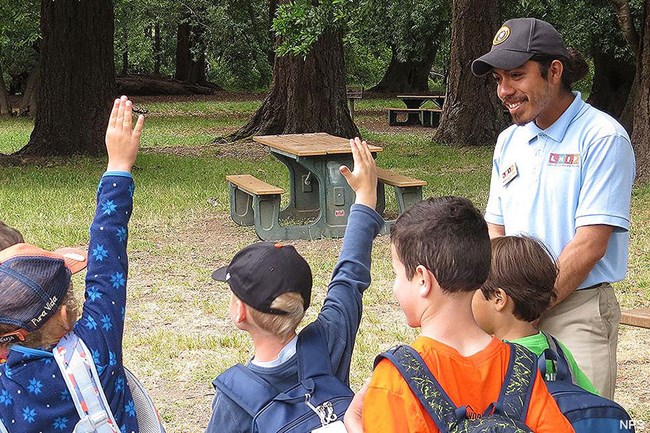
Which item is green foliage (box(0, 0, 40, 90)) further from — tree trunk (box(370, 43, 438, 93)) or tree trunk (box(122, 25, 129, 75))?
tree trunk (box(370, 43, 438, 93))

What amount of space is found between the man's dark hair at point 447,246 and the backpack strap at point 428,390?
0.85 ft

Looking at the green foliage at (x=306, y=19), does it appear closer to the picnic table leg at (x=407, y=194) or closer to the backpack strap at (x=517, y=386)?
the picnic table leg at (x=407, y=194)

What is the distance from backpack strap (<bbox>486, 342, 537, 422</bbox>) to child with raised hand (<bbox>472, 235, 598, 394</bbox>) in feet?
1.53

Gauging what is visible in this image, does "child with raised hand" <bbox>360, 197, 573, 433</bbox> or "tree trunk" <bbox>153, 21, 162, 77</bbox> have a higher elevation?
"child with raised hand" <bbox>360, 197, 573, 433</bbox>

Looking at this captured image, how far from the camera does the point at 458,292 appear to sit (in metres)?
2.29

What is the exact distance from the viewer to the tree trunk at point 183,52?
36.6 meters

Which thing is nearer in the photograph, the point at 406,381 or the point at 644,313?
the point at 406,381

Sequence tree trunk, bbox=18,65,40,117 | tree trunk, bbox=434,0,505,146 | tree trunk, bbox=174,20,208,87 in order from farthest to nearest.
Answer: tree trunk, bbox=174,20,208,87
tree trunk, bbox=18,65,40,117
tree trunk, bbox=434,0,505,146

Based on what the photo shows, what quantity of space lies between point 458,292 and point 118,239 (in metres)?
0.96

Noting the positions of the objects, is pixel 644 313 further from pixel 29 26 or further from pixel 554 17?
pixel 29 26

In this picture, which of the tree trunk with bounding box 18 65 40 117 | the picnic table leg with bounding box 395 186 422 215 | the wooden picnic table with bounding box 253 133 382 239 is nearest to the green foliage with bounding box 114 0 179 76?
→ the tree trunk with bounding box 18 65 40 117

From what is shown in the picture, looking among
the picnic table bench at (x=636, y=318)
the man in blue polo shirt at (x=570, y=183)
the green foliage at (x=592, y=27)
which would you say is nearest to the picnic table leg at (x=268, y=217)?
the picnic table bench at (x=636, y=318)

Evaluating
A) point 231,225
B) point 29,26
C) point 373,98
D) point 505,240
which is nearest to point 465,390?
point 505,240

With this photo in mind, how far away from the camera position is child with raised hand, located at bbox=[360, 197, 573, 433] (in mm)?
2055
